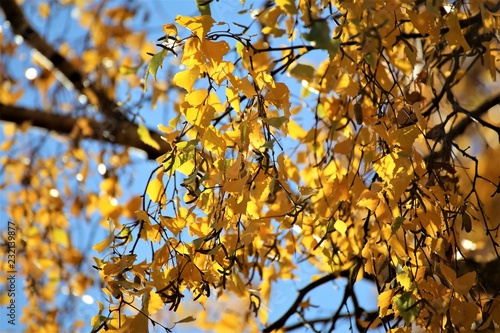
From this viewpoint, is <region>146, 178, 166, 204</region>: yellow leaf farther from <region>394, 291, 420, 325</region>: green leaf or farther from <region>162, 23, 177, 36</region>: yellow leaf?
<region>394, 291, 420, 325</region>: green leaf

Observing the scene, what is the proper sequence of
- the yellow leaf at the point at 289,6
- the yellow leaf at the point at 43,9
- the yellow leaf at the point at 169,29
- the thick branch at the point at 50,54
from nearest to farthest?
the yellow leaf at the point at 289,6
the yellow leaf at the point at 169,29
the thick branch at the point at 50,54
the yellow leaf at the point at 43,9

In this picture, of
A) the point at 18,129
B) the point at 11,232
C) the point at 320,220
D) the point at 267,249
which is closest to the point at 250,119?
the point at 320,220

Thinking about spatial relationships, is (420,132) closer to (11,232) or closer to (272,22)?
(272,22)

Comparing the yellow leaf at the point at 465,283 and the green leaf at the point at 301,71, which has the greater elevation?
the green leaf at the point at 301,71

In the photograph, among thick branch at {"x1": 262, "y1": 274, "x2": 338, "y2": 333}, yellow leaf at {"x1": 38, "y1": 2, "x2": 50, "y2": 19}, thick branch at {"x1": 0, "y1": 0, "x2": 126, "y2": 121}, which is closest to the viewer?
thick branch at {"x1": 262, "y1": 274, "x2": 338, "y2": 333}

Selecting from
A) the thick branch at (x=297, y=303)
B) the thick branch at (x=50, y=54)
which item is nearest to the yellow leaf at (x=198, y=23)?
the thick branch at (x=297, y=303)

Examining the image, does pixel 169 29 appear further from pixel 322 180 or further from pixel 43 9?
pixel 43 9

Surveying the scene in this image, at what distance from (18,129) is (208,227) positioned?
1.74 metres

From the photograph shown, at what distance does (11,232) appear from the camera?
92.7 inches

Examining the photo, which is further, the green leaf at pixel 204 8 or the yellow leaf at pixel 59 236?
the yellow leaf at pixel 59 236

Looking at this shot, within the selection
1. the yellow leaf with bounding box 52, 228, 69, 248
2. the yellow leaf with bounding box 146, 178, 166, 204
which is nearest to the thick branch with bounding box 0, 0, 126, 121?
the yellow leaf with bounding box 52, 228, 69, 248

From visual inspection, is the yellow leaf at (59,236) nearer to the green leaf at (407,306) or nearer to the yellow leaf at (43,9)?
the yellow leaf at (43,9)

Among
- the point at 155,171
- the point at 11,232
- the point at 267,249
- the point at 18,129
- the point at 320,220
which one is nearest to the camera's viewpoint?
the point at 155,171

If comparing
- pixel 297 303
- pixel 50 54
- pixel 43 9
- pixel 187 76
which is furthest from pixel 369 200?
pixel 43 9
